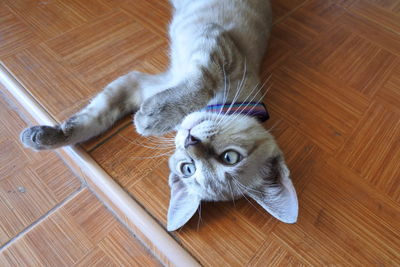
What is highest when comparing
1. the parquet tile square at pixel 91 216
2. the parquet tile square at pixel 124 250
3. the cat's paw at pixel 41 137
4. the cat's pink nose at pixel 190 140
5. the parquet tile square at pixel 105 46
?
the cat's pink nose at pixel 190 140

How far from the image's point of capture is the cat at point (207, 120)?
0.77 meters

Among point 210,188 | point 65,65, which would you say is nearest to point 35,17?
point 65,65

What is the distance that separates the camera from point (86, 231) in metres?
0.89

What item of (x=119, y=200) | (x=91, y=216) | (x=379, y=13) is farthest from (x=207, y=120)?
(x=379, y=13)

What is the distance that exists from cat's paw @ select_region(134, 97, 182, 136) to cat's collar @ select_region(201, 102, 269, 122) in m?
0.10

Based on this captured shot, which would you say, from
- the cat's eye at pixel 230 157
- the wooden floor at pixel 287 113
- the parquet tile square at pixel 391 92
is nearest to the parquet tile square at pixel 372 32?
the wooden floor at pixel 287 113

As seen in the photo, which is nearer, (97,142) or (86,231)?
(86,231)

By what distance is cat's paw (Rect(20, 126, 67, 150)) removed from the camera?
899 millimetres

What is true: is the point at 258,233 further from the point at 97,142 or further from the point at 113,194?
the point at 97,142

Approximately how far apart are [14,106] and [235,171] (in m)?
0.90

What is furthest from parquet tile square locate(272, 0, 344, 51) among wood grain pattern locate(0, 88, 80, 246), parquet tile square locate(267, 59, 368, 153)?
wood grain pattern locate(0, 88, 80, 246)

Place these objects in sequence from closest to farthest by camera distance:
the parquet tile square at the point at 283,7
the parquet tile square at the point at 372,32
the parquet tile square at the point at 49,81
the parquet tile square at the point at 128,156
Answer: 1. the parquet tile square at the point at 128,156
2. the parquet tile square at the point at 49,81
3. the parquet tile square at the point at 372,32
4. the parquet tile square at the point at 283,7

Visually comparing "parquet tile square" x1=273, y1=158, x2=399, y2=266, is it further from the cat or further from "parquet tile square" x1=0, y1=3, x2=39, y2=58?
"parquet tile square" x1=0, y1=3, x2=39, y2=58

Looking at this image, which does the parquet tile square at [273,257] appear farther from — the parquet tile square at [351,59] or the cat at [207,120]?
the parquet tile square at [351,59]
